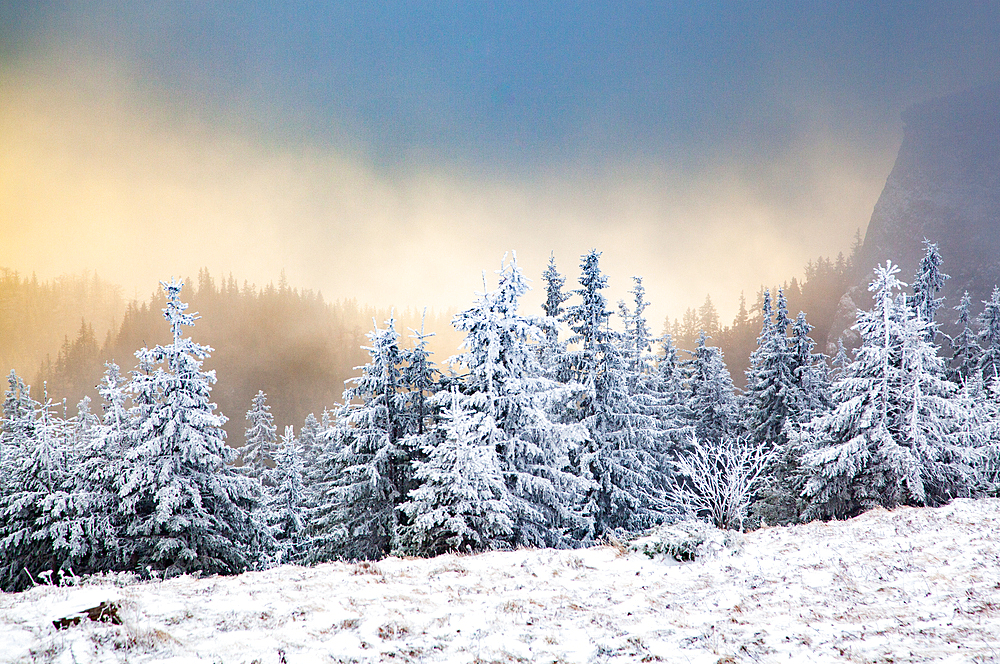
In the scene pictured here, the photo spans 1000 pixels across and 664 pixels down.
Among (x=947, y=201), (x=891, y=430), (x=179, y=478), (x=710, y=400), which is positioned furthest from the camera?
(x=947, y=201)

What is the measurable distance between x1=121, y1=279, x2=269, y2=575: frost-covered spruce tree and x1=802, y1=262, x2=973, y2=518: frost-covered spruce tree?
23144mm

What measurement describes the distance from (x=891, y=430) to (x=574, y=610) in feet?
59.2

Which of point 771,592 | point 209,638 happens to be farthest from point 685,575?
point 209,638

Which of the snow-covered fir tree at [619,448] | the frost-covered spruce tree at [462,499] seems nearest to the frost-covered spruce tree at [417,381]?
the frost-covered spruce tree at [462,499]

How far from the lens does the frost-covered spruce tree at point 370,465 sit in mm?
19531

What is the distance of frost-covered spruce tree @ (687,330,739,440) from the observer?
37188 mm

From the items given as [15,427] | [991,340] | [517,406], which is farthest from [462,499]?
[991,340]

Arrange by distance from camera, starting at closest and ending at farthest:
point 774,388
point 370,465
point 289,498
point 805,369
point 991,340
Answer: point 370,465 < point 805,369 < point 774,388 < point 289,498 < point 991,340

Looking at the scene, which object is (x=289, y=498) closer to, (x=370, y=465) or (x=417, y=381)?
(x=370, y=465)

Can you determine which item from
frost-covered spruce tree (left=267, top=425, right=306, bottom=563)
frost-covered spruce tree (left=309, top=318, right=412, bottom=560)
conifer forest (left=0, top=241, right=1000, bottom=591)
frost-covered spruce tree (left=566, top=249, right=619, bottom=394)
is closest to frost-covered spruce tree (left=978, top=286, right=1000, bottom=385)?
conifer forest (left=0, top=241, right=1000, bottom=591)

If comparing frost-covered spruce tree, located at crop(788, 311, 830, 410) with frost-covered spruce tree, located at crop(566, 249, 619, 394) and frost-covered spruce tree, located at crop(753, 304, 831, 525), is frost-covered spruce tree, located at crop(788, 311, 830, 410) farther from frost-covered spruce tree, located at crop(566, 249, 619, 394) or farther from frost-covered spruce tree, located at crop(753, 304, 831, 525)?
frost-covered spruce tree, located at crop(566, 249, 619, 394)

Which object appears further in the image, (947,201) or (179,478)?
(947,201)

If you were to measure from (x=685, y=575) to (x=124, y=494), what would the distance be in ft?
61.6

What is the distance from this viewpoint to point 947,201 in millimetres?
107000
